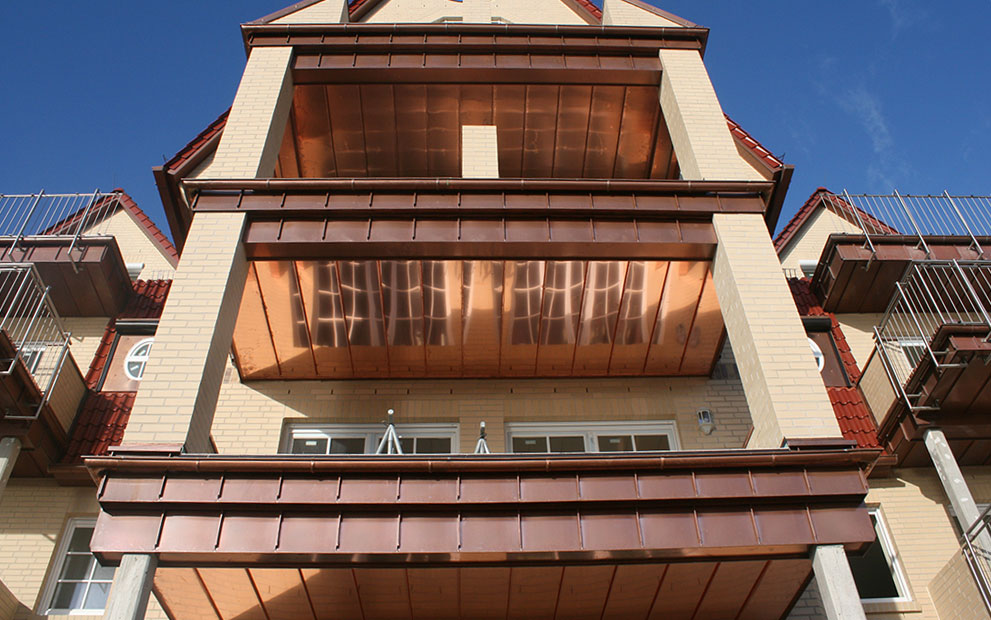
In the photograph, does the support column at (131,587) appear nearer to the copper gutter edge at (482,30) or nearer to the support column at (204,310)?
the support column at (204,310)

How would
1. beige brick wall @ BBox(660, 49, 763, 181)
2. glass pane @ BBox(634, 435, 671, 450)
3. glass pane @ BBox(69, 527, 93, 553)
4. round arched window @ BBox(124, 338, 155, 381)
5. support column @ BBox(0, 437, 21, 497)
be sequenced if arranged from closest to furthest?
support column @ BBox(0, 437, 21, 497) < glass pane @ BBox(69, 527, 93, 553) < beige brick wall @ BBox(660, 49, 763, 181) < glass pane @ BBox(634, 435, 671, 450) < round arched window @ BBox(124, 338, 155, 381)

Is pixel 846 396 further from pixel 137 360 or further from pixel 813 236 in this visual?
pixel 137 360

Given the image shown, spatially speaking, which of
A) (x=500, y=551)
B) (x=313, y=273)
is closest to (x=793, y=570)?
(x=500, y=551)

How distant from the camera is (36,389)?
1132cm

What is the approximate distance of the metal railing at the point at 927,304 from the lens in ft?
46.3

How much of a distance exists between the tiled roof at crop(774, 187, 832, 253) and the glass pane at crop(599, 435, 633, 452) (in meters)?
6.52

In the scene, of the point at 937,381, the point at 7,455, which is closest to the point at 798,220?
the point at 937,381

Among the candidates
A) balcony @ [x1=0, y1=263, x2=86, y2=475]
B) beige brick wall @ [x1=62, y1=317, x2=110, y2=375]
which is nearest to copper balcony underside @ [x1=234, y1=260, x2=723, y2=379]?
balcony @ [x1=0, y1=263, x2=86, y2=475]

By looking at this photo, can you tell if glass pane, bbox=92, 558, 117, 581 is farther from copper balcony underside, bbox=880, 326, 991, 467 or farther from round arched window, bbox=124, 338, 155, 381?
copper balcony underside, bbox=880, 326, 991, 467

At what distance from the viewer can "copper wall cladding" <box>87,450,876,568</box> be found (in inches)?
333

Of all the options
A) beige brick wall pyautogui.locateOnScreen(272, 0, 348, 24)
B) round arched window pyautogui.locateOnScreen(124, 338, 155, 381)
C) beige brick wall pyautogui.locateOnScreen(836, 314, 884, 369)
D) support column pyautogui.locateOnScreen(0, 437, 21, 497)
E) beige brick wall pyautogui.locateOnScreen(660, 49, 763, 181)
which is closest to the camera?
support column pyautogui.locateOnScreen(0, 437, 21, 497)

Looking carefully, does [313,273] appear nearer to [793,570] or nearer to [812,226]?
[793,570]

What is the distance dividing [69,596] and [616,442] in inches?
Result: 341

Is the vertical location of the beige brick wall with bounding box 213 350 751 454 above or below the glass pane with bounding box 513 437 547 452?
above
